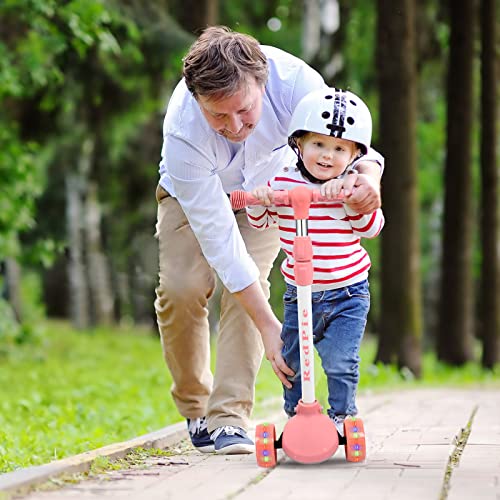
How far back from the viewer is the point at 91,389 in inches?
396

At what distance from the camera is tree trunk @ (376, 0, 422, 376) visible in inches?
456

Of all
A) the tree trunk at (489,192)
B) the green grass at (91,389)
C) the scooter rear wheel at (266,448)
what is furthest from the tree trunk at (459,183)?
the scooter rear wheel at (266,448)

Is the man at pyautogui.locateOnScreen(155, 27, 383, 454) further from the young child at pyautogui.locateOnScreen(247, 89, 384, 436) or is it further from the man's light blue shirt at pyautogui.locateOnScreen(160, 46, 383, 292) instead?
the young child at pyautogui.locateOnScreen(247, 89, 384, 436)

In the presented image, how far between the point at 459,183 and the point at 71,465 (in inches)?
438

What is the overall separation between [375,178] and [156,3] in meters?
9.07

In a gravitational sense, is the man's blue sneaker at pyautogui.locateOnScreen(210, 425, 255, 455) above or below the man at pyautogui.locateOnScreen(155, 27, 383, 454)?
below

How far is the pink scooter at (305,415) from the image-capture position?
14.1 ft

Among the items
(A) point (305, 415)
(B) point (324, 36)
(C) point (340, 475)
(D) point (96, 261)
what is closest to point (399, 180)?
(A) point (305, 415)

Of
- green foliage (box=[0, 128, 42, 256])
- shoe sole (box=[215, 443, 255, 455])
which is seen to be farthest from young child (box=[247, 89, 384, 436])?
green foliage (box=[0, 128, 42, 256])

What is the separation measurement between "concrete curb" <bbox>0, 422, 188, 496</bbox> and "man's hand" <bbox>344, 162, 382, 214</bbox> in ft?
5.10

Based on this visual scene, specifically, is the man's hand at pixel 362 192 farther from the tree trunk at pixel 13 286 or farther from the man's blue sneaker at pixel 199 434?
the tree trunk at pixel 13 286

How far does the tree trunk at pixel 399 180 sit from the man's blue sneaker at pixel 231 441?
6947mm

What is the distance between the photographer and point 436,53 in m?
16.6

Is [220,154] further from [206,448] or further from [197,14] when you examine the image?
[197,14]
